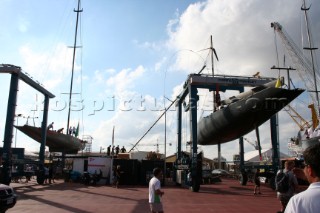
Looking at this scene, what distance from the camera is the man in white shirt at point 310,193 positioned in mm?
2608

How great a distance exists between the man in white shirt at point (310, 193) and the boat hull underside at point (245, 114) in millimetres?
19888

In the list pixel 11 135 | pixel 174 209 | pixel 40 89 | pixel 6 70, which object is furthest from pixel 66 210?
pixel 40 89

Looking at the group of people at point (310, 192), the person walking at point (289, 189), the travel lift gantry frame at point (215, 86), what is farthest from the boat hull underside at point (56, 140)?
the group of people at point (310, 192)

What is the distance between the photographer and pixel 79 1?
5059cm

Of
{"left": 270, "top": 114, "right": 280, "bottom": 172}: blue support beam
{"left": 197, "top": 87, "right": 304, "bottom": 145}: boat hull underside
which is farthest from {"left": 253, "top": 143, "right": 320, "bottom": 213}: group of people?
{"left": 270, "top": 114, "right": 280, "bottom": 172}: blue support beam

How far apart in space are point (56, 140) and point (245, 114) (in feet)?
77.6

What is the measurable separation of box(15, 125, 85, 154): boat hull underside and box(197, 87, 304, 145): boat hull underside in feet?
57.9

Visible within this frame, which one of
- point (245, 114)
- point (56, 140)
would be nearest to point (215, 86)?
point (245, 114)

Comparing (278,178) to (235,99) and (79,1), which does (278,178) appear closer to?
(235,99)

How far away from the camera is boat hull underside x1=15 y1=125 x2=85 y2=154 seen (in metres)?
34.7

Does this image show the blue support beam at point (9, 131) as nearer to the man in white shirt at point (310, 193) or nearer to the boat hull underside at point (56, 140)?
the boat hull underside at point (56, 140)

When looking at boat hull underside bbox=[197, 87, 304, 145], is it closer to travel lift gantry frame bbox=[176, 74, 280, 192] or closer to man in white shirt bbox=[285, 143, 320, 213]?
travel lift gantry frame bbox=[176, 74, 280, 192]

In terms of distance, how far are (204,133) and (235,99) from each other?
6621 mm

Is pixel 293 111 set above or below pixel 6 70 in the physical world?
above
